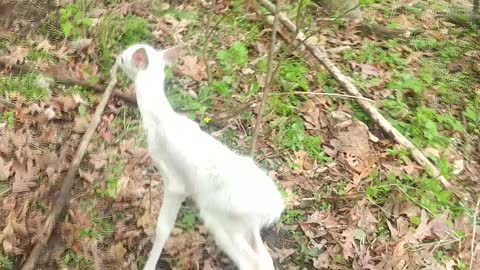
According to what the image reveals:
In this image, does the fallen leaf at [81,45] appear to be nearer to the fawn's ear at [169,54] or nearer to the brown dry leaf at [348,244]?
the fawn's ear at [169,54]

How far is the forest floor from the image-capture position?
4008 millimetres

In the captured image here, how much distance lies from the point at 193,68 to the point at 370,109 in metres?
1.75

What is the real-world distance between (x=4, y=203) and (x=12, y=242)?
38cm

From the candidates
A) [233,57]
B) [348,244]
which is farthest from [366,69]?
[348,244]

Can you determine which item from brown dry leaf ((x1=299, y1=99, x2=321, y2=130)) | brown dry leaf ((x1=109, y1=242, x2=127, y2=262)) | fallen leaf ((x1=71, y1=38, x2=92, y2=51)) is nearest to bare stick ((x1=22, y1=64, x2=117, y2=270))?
brown dry leaf ((x1=109, y1=242, x2=127, y2=262))

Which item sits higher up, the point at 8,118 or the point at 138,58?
the point at 138,58

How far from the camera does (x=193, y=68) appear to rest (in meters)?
5.37

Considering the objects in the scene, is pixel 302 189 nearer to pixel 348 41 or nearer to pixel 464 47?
pixel 348 41

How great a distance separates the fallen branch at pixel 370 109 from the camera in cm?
470

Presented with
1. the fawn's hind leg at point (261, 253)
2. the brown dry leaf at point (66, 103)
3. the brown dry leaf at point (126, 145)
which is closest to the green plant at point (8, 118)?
the brown dry leaf at point (66, 103)

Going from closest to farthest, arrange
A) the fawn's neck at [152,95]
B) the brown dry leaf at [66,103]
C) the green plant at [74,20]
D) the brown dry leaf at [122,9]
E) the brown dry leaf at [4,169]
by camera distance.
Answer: the fawn's neck at [152,95] → the brown dry leaf at [4,169] → the brown dry leaf at [66,103] → the green plant at [74,20] → the brown dry leaf at [122,9]

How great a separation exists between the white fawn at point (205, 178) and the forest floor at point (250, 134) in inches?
32.5

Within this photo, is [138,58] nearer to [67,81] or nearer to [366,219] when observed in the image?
[67,81]

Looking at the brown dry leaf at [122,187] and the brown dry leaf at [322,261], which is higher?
the brown dry leaf at [122,187]
